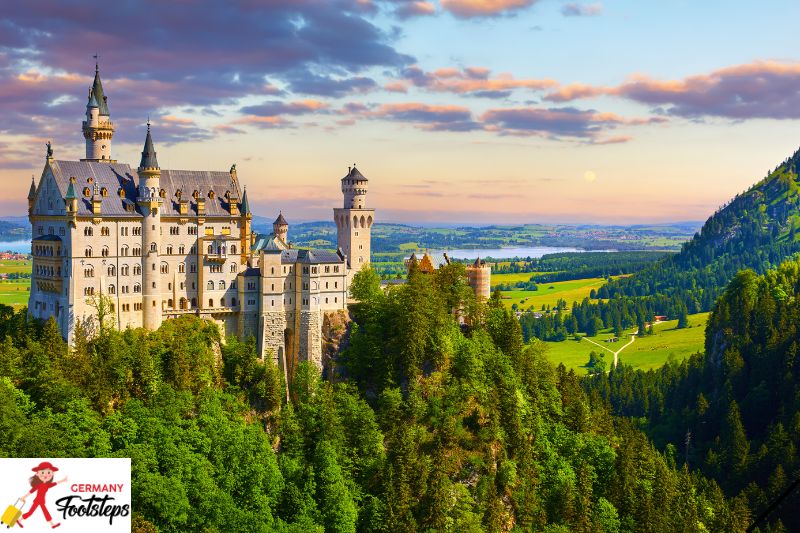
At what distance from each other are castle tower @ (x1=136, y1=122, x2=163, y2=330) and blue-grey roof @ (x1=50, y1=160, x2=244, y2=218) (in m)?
1.46

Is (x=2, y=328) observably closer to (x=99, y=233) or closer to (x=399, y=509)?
(x=99, y=233)

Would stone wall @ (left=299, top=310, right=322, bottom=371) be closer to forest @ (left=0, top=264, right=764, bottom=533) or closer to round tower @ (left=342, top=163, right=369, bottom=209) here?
forest @ (left=0, top=264, right=764, bottom=533)

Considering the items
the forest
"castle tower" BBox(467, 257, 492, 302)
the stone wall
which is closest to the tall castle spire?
the forest

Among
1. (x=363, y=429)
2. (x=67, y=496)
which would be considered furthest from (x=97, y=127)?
(x=67, y=496)

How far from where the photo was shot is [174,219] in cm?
10656

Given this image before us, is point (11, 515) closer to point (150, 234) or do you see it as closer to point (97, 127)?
point (150, 234)

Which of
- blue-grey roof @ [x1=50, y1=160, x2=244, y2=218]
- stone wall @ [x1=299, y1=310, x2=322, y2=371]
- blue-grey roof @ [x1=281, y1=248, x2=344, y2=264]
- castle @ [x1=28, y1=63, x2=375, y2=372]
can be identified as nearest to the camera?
castle @ [x1=28, y1=63, x2=375, y2=372]

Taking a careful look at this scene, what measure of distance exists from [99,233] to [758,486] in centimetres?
9798

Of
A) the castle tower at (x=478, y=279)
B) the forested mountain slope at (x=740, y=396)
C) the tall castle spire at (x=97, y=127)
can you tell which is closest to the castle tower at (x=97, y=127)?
the tall castle spire at (x=97, y=127)

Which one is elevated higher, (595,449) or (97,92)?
(97,92)

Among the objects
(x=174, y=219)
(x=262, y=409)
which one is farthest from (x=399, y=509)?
(x=174, y=219)

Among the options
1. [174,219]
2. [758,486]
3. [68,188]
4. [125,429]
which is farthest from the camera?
[758,486]

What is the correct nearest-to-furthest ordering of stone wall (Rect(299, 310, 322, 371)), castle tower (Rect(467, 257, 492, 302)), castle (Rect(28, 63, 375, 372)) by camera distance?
castle (Rect(28, 63, 375, 372)) → stone wall (Rect(299, 310, 322, 371)) → castle tower (Rect(467, 257, 492, 302))

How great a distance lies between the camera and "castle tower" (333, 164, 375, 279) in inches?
4783
